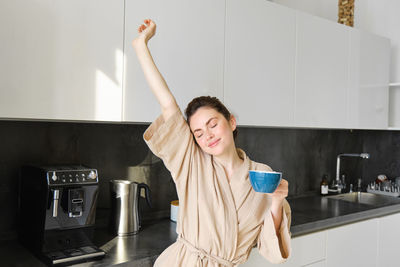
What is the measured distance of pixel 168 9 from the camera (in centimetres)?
180

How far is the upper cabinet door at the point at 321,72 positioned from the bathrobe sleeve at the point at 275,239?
42.2 inches

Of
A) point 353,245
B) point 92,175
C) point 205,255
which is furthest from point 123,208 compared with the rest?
point 353,245

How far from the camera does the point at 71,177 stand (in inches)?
65.5

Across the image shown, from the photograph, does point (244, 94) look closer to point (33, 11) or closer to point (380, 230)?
point (33, 11)

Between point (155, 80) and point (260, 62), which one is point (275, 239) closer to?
point (155, 80)

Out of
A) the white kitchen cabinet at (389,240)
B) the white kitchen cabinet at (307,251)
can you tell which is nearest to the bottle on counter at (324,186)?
the white kitchen cabinet at (389,240)

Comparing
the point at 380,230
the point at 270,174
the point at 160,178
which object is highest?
the point at 270,174

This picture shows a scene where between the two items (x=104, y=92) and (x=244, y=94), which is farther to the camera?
(x=244, y=94)

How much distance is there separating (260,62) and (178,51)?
56 cm

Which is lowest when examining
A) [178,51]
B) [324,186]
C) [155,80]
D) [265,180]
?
[324,186]

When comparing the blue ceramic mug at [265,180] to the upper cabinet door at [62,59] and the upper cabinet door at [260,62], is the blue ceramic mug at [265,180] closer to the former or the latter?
the upper cabinet door at [62,59]

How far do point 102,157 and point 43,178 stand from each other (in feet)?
1.48

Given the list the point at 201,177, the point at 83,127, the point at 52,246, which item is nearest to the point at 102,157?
the point at 83,127

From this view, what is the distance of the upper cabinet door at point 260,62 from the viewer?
2066 millimetres
